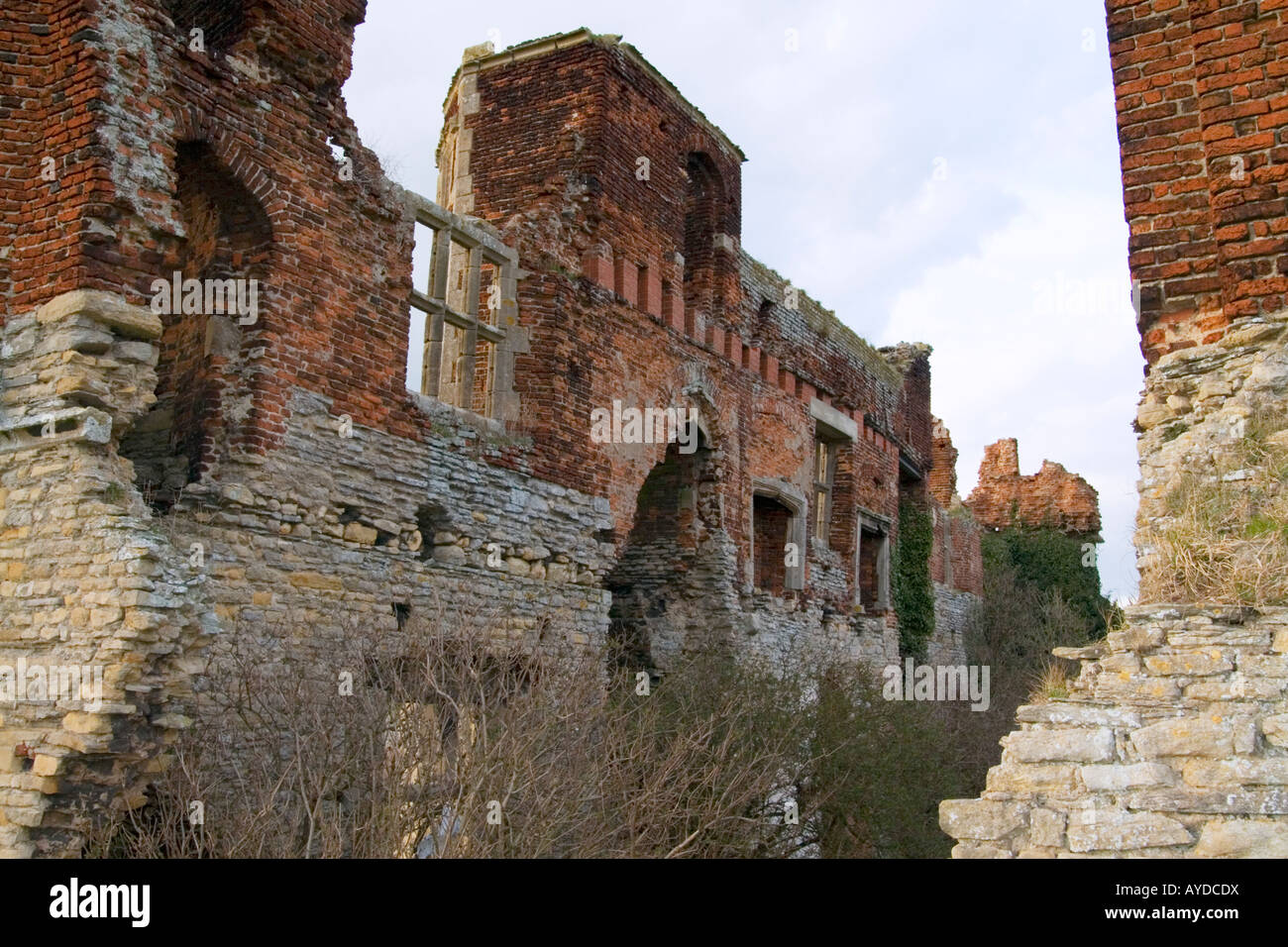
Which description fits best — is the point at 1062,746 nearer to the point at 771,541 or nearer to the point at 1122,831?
the point at 1122,831

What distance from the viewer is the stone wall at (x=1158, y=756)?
457 cm

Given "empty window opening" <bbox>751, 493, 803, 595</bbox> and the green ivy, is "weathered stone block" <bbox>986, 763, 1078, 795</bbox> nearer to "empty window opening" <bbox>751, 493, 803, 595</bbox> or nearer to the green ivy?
"empty window opening" <bbox>751, 493, 803, 595</bbox>

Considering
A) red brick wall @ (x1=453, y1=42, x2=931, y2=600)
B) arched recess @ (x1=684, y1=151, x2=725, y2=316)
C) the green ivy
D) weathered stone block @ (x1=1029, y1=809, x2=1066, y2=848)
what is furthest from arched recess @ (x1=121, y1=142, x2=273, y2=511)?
the green ivy

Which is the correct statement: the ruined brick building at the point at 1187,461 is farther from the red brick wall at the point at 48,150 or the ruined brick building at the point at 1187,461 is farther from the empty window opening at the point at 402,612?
the red brick wall at the point at 48,150

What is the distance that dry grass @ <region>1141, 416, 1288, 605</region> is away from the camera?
A: 5172mm

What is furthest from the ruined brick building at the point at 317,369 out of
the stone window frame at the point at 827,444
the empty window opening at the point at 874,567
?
the empty window opening at the point at 874,567

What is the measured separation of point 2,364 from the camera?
7.41 meters

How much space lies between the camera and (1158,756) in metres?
4.81

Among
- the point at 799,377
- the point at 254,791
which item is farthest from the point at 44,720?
the point at 799,377

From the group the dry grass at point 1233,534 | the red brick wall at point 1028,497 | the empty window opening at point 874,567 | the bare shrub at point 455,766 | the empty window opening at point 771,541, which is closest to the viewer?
the dry grass at point 1233,534

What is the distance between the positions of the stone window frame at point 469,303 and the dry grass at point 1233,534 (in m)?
6.64

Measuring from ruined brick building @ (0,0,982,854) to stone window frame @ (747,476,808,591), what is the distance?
0.90ft

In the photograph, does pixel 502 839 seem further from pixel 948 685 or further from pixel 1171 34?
pixel 948 685

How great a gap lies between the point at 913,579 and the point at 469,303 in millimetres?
12463
